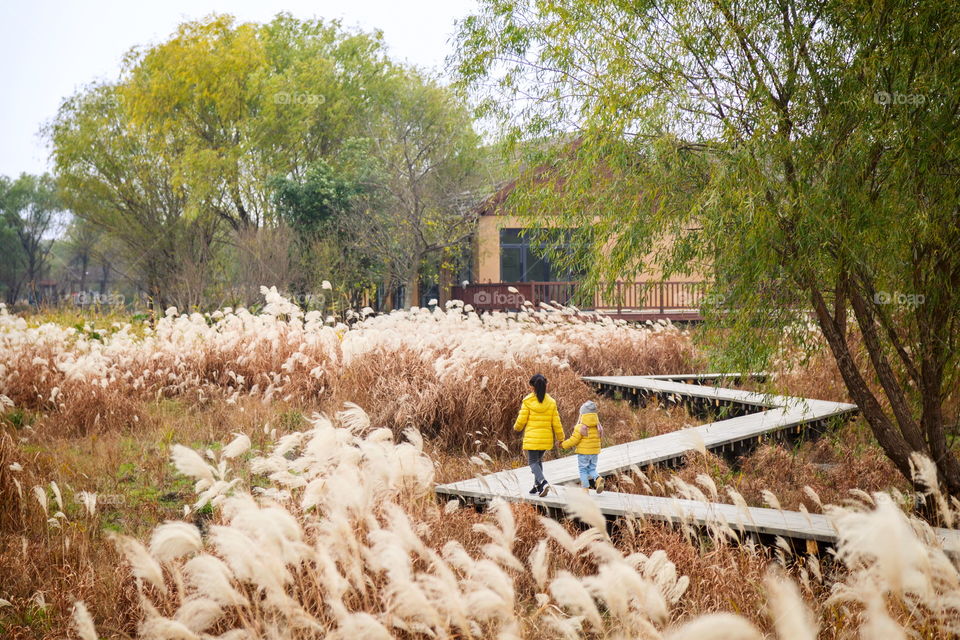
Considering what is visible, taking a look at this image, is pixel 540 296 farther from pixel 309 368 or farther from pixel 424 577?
pixel 424 577

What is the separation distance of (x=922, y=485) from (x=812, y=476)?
140cm

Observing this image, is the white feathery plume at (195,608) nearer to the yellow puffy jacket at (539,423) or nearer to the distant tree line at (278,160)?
the yellow puffy jacket at (539,423)

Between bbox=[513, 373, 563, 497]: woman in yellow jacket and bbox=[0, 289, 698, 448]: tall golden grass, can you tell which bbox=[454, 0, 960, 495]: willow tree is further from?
bbox=[0, 289, 698, 448]: tall golden grass

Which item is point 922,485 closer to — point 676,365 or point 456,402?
point 456,402

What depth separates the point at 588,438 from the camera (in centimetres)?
502

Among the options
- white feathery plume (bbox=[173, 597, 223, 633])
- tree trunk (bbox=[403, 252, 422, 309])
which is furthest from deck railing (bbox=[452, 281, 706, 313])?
white feathery plume (bbox=[173, 597, 223, 633])

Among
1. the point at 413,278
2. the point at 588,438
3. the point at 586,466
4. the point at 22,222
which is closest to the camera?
the point at 588,438

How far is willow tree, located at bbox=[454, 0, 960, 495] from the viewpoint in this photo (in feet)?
15.1

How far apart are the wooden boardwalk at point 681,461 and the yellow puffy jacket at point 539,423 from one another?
0.32 metres

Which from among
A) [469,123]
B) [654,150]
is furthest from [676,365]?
[469,123]

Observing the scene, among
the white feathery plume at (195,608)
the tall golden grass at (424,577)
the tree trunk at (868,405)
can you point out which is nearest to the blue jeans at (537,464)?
the tall golden grass at (424,577)

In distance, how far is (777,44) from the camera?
510 centimetres

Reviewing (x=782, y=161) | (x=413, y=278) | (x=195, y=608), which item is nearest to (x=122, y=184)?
(x=413, y=278)

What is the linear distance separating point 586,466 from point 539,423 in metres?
0.42
